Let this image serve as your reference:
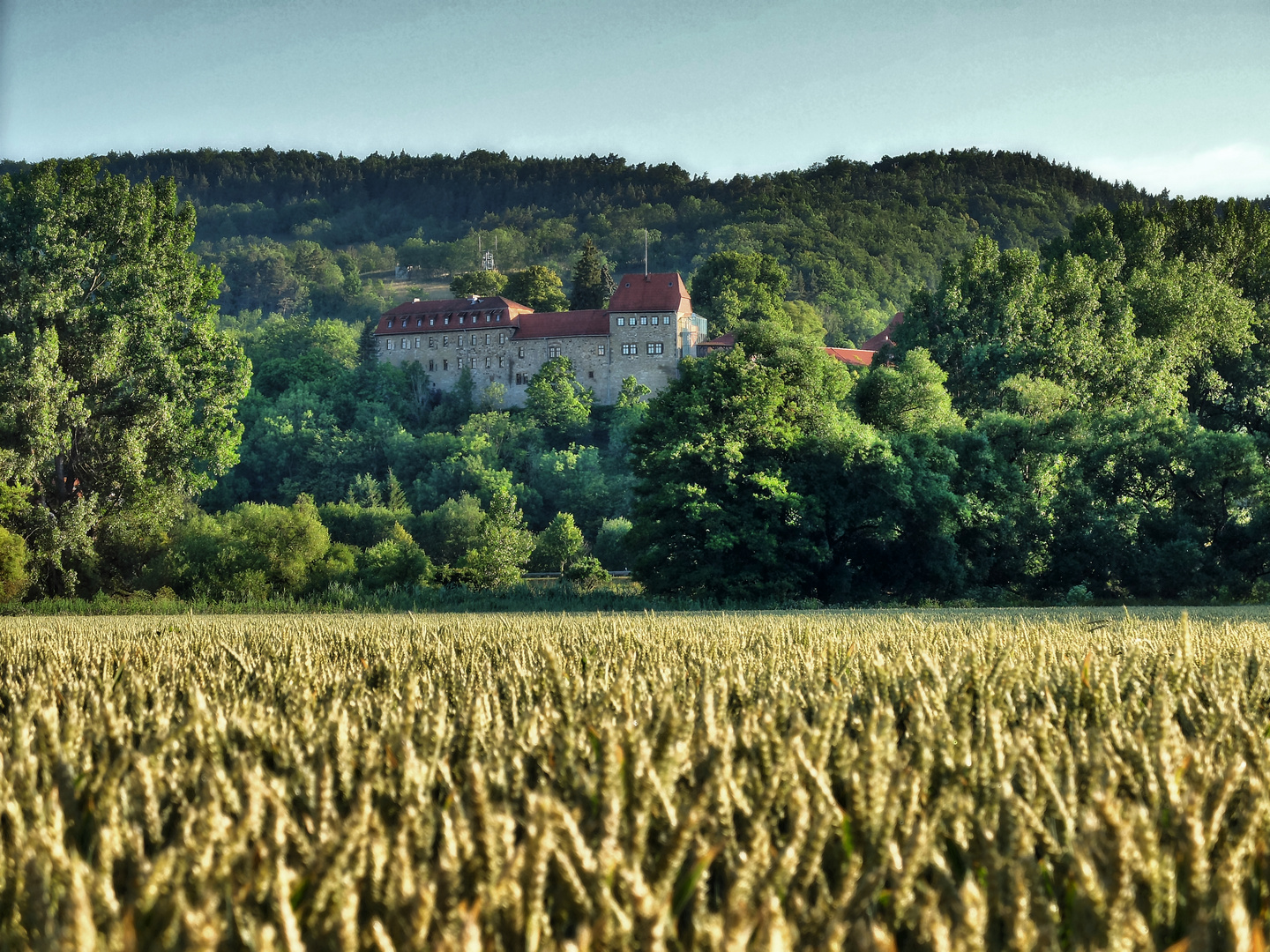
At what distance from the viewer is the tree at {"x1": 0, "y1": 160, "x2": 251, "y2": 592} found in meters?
33.5

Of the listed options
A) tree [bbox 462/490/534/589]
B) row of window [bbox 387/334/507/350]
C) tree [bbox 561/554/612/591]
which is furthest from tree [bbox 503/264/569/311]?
tree [bbox 561/554/612/591]

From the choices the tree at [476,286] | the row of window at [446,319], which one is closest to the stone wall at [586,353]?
the row of window at [446,319]

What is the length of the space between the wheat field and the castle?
95710 mm

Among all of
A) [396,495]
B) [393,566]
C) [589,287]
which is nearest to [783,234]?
[589,287]

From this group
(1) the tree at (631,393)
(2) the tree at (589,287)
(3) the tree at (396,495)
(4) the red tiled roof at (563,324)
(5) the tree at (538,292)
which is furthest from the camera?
(5) the tree at (538,292)

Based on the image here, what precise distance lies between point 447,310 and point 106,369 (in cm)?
8138

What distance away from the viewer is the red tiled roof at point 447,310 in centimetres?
11162

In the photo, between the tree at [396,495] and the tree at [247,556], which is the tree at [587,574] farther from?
A: the tree at [396,495]

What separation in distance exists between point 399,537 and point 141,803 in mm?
63081

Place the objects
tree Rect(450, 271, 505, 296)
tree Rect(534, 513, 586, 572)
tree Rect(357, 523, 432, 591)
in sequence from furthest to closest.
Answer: tree Rect(450, 271, 505, 296), tree Rect(534, 513, 586, 572), tree Rect(357, 523, 432, 591)

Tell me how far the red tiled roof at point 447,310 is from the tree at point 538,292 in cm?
272

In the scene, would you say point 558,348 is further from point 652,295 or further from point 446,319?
point 446,319

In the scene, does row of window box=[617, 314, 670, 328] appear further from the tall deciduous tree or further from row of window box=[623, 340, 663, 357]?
the tall deciduous tree

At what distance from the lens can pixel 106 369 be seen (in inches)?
1345
